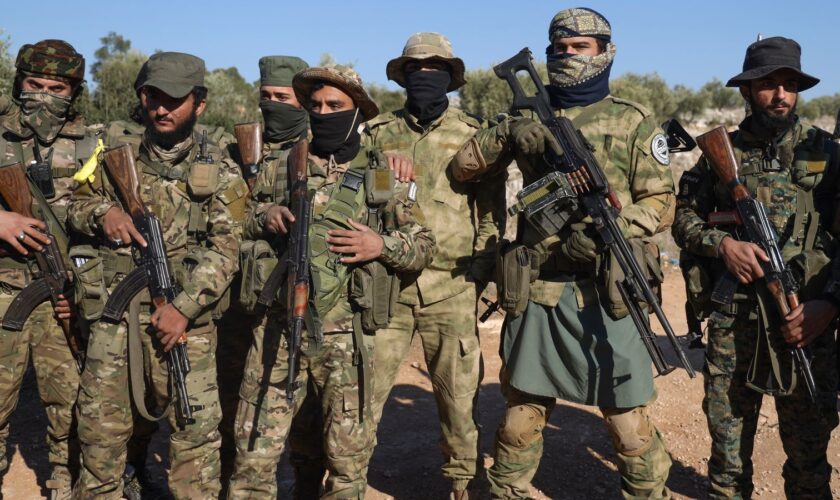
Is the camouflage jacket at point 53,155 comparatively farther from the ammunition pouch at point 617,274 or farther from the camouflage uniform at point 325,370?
the ammunition pouch at point 617,274

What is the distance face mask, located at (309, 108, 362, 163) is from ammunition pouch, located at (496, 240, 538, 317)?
0.99m

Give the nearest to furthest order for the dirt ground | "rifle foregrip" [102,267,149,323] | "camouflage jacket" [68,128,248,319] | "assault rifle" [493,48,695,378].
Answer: "assault rifle" [493,48,695,378] < "rifle foregrip" [102,267,149,323] < "camouflage jacket" [68,128,248,319] < the dirt ground

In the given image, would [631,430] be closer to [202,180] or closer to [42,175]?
[202,180]

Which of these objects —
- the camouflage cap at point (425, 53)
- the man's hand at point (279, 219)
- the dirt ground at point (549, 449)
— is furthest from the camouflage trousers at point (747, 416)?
the man's hand at point (279, 219)

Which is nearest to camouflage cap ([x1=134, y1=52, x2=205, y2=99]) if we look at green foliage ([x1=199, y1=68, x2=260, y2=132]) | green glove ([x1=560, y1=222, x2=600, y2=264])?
green glove ([x1=560, y1=222, x2=600, y2=264])

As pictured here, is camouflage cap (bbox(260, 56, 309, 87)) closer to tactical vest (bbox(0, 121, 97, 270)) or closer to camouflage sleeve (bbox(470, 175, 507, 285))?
tactical vest (bbox(0, 121, 97, 270))

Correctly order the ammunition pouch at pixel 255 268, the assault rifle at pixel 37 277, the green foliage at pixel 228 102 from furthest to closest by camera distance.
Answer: the green foliage at pixel 228 102
the assault rifle at pixel 37 277
the ammunition pouch at pixel 255 268

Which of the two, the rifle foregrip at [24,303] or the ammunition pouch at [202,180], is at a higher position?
the ammunition pouch at [202,180]

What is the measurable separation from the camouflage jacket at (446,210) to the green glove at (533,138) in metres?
0.51

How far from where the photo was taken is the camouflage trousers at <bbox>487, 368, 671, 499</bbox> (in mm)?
3818

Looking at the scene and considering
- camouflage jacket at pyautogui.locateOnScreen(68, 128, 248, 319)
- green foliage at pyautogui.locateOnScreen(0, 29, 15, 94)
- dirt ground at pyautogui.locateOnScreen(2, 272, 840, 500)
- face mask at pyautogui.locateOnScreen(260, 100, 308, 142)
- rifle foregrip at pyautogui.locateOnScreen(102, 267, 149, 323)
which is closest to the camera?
rifle foregrip at pyautogui.locateOnScreen(102, 267, 149, 323)

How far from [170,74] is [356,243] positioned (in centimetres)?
138

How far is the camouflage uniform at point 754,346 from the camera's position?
4070mm

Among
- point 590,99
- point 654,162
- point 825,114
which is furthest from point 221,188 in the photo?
point 825,114
